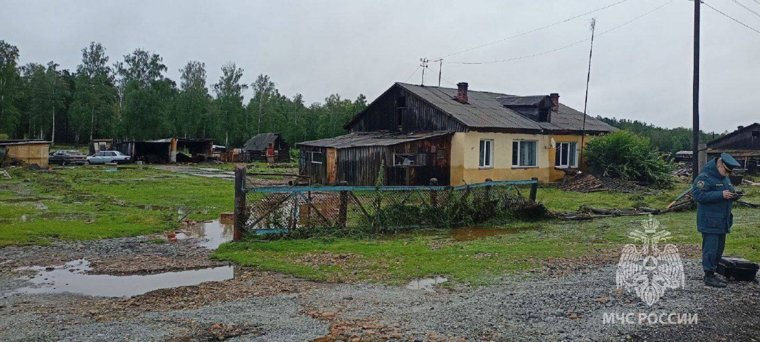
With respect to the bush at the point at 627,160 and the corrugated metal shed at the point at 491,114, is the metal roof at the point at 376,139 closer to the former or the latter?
the corrugated metal shed at the point at 491,114

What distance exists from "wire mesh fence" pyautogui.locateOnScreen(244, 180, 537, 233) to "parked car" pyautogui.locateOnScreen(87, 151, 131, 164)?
138 ft

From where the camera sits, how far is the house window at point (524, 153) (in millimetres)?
30750

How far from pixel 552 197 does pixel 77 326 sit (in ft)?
70.6

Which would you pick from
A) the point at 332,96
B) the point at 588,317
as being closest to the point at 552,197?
the point at 588,317

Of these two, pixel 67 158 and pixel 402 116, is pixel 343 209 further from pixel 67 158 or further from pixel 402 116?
pixel 67 158

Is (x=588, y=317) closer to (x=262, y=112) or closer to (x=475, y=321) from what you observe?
(x=475, y=321)

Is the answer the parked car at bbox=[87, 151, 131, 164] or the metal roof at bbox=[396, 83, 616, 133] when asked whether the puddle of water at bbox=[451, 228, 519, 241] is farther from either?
the parked car at bbox=[87, 151, 131, 164]

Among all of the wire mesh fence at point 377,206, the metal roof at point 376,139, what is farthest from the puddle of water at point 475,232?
the metal roof at point 376,139

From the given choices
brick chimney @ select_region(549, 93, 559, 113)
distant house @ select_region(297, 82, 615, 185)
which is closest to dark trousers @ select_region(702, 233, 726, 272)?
distant house @ select_region(297, 82, 615, 185)

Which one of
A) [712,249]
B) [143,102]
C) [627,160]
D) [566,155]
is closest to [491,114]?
[566,155]

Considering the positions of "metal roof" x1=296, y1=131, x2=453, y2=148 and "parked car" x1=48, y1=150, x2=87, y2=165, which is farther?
"parked car" x1=48, y1=150, x2=87, y2=165

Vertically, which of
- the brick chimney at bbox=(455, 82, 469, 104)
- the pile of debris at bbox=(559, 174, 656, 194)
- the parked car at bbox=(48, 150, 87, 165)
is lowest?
the pile of debris at bbox=(559, 174, 656, 194)

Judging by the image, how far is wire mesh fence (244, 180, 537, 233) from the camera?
12898 millimetres

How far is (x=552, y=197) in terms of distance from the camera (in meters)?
25.0
